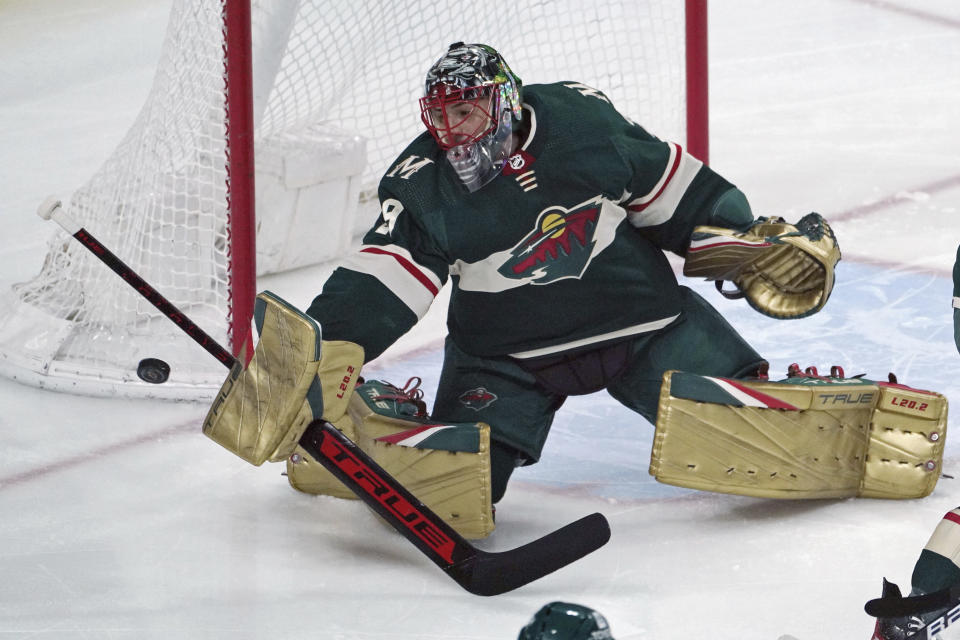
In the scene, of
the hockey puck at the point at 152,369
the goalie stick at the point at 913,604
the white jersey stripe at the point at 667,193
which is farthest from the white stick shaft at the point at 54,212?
the goalie stick at the point at 913,604

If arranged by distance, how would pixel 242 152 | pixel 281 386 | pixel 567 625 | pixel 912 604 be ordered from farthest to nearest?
1. pixel 242 152
2. pixel 281 386
3. pixel 912 604
4. pixel 567 625

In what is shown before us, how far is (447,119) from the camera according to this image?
7.50 ft

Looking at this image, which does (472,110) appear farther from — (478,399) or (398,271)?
(478,399)

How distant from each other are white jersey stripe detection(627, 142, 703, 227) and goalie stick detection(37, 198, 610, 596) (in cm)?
52

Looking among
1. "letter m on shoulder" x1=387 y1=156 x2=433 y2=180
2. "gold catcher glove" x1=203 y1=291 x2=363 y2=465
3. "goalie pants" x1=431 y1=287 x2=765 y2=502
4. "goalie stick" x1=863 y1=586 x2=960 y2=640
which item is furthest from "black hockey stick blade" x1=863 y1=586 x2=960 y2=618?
"letter m on shoulder" x1=387 y1=156 x2=433 y2=180

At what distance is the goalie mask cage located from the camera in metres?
3.03

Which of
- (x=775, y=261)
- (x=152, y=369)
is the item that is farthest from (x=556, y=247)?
(x=152, y=369)

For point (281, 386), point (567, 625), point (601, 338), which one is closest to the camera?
point (567, 625)

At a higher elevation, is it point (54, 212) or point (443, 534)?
point (54, 212)

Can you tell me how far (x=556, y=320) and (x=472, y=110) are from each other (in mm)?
361

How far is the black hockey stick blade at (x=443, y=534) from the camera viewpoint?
2225 mm

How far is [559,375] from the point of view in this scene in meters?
2.48

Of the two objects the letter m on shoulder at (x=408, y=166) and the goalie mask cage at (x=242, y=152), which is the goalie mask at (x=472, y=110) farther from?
the goalie mask cage at (x=242, y=152)

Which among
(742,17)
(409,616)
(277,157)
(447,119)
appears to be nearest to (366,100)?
(277,157)
